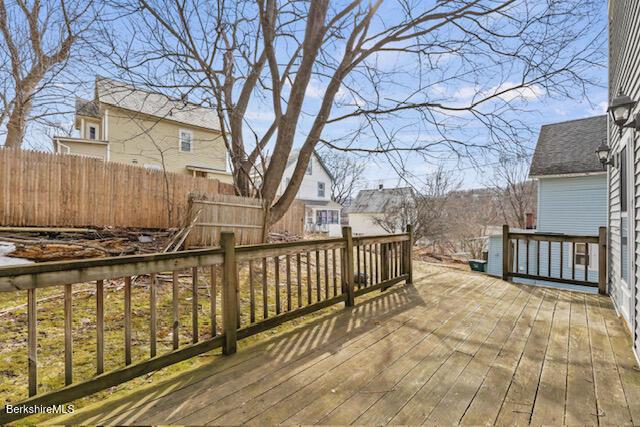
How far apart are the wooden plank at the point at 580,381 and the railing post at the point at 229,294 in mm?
2239

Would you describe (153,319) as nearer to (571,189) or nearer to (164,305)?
(164,305)

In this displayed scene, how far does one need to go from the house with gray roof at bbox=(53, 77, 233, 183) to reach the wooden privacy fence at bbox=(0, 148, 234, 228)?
15.1 feet

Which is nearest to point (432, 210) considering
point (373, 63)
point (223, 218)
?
point (373, 63)

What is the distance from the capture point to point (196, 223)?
625cm

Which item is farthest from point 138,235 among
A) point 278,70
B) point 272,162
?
point 278,70

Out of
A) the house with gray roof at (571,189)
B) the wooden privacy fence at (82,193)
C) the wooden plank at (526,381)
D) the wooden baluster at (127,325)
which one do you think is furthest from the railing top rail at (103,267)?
the house with gray roof at (571,189)

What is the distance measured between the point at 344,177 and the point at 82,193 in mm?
22927

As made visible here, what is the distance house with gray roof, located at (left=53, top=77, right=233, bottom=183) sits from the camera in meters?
12.8

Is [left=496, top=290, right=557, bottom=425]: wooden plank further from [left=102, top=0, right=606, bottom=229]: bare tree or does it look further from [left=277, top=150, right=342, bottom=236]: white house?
[left=277, top=150, right=342, bottom=236]: white house

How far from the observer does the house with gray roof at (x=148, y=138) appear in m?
12.8

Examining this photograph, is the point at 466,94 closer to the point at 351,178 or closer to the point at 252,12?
the point at 252,12

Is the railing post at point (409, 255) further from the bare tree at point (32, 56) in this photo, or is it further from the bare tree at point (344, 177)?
the bare tree at point (344, 177)

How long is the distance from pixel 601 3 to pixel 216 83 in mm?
6685

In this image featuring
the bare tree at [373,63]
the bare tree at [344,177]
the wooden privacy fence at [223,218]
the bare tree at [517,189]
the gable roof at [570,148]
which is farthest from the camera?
the bare tree at [344,177]
